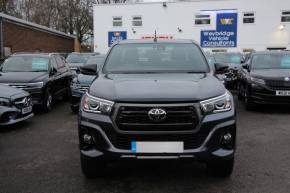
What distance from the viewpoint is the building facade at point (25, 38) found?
2203 centimetres

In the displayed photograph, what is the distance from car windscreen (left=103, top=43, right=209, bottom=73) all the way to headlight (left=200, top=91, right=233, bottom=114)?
Result: 93cm

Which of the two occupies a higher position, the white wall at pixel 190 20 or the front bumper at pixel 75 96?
the white wall at pixel 190 20

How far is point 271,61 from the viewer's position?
10.7m

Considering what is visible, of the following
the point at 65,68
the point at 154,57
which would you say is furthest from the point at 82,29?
the point at 154,57

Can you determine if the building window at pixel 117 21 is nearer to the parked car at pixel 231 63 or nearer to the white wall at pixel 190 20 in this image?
the white wall at pixel 190 20

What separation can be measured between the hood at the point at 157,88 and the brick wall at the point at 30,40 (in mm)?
19344

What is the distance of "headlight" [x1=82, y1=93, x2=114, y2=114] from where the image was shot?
4.08m

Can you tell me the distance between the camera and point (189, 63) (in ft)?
17.5

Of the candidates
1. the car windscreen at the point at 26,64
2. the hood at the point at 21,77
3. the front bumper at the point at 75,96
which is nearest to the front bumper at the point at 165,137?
the front bumper at the point at 75,96

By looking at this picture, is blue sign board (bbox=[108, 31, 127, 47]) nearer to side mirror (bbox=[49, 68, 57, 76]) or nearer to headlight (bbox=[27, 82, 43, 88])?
side mirror (bbox=[49, 68, 57, 76])

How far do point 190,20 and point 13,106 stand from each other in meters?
24.8

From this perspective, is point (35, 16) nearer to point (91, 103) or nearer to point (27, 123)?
point (27, 123)

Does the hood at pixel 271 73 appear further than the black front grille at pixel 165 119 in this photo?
Yes

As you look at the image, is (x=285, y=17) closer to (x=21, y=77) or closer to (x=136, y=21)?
(x=136, y=21)
